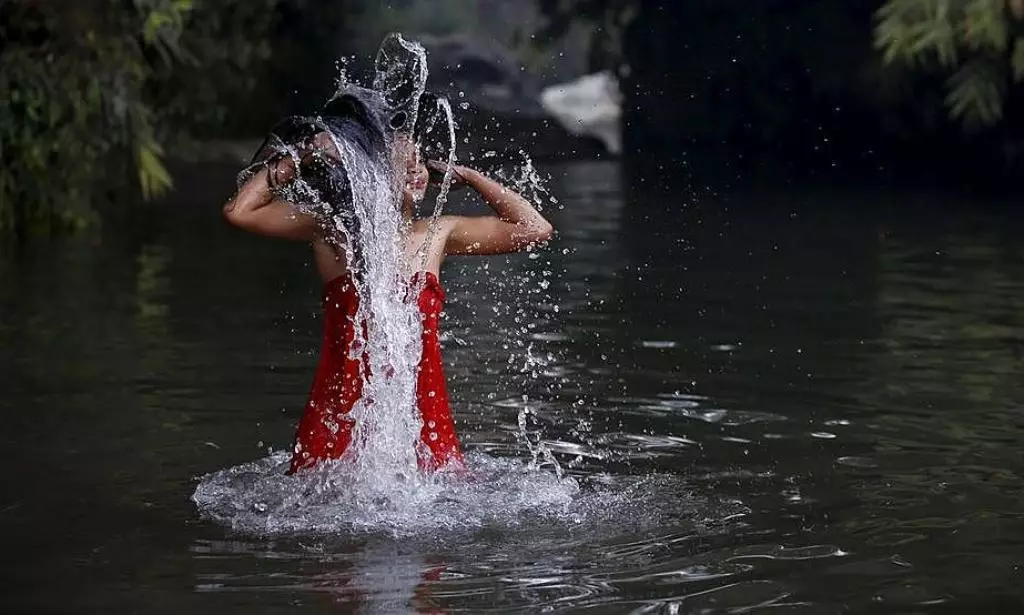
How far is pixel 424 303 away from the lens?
6.98 meters

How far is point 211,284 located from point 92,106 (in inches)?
→ 139

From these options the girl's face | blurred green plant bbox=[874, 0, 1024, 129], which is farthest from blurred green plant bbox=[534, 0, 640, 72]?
the girl's face

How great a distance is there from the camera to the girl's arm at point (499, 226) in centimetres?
713

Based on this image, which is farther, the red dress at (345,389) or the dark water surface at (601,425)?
the red dress at (345,389)

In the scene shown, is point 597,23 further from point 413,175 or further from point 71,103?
point 413,175

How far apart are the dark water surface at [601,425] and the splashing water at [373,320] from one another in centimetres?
26

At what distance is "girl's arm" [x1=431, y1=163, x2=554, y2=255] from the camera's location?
713 centimetres

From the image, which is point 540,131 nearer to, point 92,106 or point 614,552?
point 92,106

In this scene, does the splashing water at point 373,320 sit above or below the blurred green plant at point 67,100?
below

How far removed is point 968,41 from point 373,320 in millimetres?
15300

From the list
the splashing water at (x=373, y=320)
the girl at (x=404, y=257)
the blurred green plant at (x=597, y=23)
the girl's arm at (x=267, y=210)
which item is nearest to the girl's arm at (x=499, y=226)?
the girl at (x=404, y=257)

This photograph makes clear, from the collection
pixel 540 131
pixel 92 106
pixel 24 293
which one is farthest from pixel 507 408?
pixel 540 131

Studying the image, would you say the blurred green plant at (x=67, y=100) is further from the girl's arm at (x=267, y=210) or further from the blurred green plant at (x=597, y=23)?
the blurred green plant at (x=597, y=23)

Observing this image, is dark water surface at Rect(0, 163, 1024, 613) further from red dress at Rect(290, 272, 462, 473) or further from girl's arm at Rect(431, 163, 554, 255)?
girl's arm at Rect(431, 163, 554, 255)
